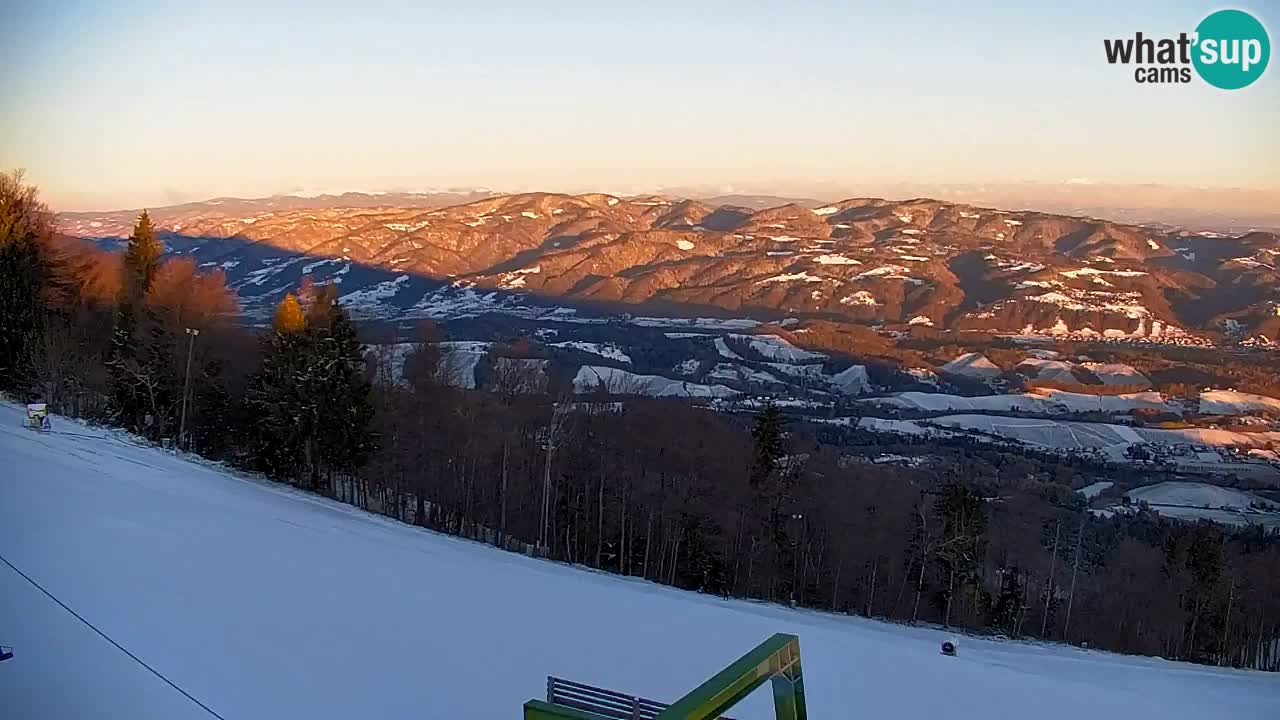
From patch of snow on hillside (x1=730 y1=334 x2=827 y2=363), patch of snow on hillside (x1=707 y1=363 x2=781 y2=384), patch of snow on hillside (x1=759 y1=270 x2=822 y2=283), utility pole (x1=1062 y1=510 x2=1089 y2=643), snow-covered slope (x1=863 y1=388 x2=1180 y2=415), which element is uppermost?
patch of snow on hillside (x1=759 y1=270 x2=822 y2=283)

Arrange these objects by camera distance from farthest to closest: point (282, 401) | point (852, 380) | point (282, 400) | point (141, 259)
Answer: point (852, 380)
point (141, 259)
point (282, 400)
point (282, 401)

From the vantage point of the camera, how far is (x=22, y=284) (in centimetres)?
3703

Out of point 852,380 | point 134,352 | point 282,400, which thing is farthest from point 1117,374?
point 134,352

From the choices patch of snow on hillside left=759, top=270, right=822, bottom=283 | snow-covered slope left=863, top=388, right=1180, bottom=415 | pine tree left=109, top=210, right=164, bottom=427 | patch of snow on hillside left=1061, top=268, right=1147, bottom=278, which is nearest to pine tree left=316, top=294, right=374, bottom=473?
pine tree left=109, top=210, right=164, bottom=427

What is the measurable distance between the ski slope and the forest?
1532 cm

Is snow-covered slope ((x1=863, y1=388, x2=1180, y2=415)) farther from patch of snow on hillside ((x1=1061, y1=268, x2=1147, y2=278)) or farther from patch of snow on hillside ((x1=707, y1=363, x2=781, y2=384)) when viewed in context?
patch of snow on hillside ((x1=1061, y1=268, x2=1147, y2=278))

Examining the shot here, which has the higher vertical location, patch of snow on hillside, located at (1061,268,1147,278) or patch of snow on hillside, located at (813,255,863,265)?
patch of snow on hillside, located at (813,255,863,265)

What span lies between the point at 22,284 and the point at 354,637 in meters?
32.4

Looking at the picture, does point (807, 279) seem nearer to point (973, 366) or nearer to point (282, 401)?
point (973, 366)

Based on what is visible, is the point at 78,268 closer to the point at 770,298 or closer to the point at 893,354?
the point at 893,354

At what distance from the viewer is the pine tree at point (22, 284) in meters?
35.6

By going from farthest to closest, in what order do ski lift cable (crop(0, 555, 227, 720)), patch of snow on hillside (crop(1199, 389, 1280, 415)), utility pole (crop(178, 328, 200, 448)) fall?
patch of snow on hillside (crop(1199, 389, 1280, 415))
utility pole (crop(178, 328, 200, 448))
ski lift cable (crop(0, 555, 227, 720))

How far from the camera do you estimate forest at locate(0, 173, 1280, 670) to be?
3509cm

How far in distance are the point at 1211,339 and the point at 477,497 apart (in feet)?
398
